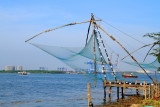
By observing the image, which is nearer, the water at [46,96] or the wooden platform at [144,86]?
the wooden platform at [144,86]

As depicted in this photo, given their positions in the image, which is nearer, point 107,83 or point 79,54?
point 79,54

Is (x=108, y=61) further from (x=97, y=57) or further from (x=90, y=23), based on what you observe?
(x=90, y=23)

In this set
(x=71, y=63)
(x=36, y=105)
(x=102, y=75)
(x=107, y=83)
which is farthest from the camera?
(x=107, y=83)

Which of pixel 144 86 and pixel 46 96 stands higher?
pixel 144 86

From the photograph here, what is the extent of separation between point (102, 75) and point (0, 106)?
9.67 metres

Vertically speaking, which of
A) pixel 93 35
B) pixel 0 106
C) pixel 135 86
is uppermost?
pixel 93 35

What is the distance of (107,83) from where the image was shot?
28.5m

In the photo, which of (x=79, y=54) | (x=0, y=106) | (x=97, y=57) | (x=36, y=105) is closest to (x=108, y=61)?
(x=97, y=57)

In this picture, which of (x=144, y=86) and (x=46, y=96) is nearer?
(x=144, y=86)

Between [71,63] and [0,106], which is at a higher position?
[71,63]

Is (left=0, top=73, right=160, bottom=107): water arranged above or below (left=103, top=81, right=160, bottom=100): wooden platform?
below

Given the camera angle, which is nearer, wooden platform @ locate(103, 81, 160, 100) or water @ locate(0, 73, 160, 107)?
wooden platform @ locate(103, 81, 160, 100)

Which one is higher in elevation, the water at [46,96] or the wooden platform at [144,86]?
the wooden platform at [144,86]

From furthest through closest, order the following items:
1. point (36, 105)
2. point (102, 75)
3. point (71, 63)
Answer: point (36, 105), point (102, 75), point (71, 63)
